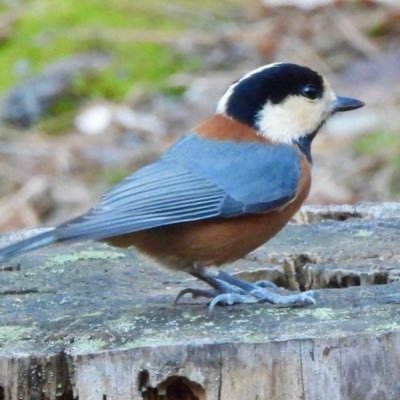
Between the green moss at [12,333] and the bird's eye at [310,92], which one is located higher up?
the bird's eye at [310,92]

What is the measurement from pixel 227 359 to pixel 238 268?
981 millimetres

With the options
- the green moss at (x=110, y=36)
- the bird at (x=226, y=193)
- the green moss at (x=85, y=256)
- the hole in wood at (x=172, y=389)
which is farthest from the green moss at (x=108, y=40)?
the hole in wood at (x=172, y=389)

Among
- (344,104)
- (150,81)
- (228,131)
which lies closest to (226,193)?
(228,131)

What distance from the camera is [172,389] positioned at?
10.0 ft

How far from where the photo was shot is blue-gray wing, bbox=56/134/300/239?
11.0ft

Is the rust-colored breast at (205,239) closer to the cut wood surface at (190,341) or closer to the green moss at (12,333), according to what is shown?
the cut wood surface at (190,341)

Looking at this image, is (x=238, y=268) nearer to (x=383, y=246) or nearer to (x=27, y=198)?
(x=383, y=246)

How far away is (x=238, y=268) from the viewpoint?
12.8 ft

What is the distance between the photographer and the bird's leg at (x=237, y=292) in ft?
10.9

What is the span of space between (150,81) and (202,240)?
439cm

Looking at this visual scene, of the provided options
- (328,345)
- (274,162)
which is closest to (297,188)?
(274,162)

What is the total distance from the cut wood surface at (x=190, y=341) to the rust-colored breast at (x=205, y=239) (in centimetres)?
14

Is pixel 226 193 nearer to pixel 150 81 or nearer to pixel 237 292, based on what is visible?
pixel 237 292

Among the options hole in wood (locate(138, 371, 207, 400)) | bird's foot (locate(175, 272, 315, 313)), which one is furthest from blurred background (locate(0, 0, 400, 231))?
hole in wood (locate(138, 371, 207, 400))
